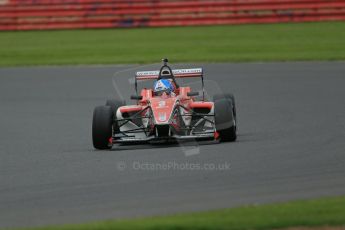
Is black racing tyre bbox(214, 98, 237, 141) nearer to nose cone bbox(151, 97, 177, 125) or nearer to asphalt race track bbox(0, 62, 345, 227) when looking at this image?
asphalt race track bbox(0, 62, 345, 227)

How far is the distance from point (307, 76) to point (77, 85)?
17.1 ft

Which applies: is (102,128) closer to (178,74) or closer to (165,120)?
(165,120)

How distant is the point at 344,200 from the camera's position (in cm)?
932

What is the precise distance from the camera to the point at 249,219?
8547mm

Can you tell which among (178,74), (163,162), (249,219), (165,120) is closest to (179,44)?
(178,74)

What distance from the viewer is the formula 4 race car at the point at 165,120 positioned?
13.6m

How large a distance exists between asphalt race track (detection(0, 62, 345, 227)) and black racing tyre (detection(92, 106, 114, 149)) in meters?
0.20

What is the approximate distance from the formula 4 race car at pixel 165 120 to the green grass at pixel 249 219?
455 centimetres

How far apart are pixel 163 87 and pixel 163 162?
2.83 metres

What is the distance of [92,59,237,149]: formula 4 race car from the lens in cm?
1356

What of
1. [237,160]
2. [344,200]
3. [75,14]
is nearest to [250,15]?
[75,14]

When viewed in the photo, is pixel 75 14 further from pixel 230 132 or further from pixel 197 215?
pixel 197 215

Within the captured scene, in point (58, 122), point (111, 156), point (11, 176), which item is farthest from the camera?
point (58, 122)

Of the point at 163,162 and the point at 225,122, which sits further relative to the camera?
the point at 225,122
